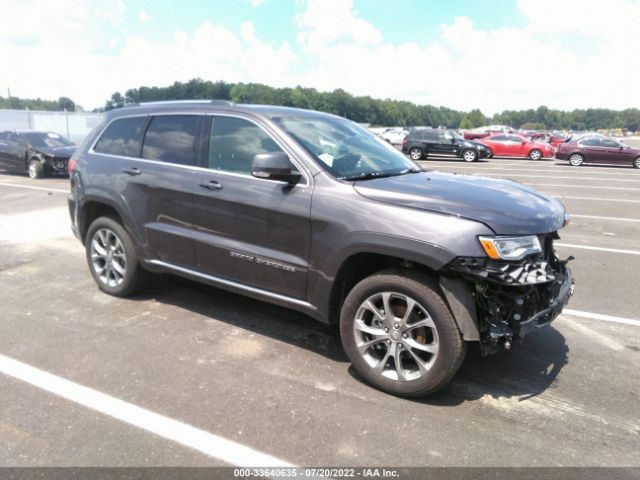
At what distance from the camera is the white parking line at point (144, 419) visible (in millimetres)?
2799

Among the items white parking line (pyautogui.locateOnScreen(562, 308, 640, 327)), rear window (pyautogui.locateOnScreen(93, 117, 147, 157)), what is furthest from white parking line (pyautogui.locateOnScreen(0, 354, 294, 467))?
white parking line (pyautogui.locateOnScreen(562, 308, 640, 327))

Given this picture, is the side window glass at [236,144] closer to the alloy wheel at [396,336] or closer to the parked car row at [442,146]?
the alloy wheel at [396,336]

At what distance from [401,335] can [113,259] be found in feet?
10.5

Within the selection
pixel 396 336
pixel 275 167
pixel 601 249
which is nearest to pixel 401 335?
pixel 396 336

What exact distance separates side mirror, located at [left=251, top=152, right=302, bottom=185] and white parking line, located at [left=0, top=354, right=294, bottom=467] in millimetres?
1738

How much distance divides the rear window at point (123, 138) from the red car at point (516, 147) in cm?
2598

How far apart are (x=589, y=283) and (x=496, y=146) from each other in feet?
80.9

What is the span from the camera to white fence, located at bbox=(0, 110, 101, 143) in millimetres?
29312

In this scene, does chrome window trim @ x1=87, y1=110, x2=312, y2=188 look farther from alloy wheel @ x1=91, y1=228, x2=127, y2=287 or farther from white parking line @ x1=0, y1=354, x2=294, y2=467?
white parking line @ x1=0, y1=354, x2=294, y2=467

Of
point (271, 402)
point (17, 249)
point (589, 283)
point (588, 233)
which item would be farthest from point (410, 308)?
point (588, 233)

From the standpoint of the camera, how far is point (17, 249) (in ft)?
23.2

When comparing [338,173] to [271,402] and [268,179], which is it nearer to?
[268,179]

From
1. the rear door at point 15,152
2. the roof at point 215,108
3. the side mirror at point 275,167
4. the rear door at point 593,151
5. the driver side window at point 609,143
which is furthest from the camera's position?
the rear door at point 593,151

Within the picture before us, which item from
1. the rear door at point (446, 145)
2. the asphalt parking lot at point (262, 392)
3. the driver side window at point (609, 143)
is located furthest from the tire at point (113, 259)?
the driver side window at point (609, 143)
